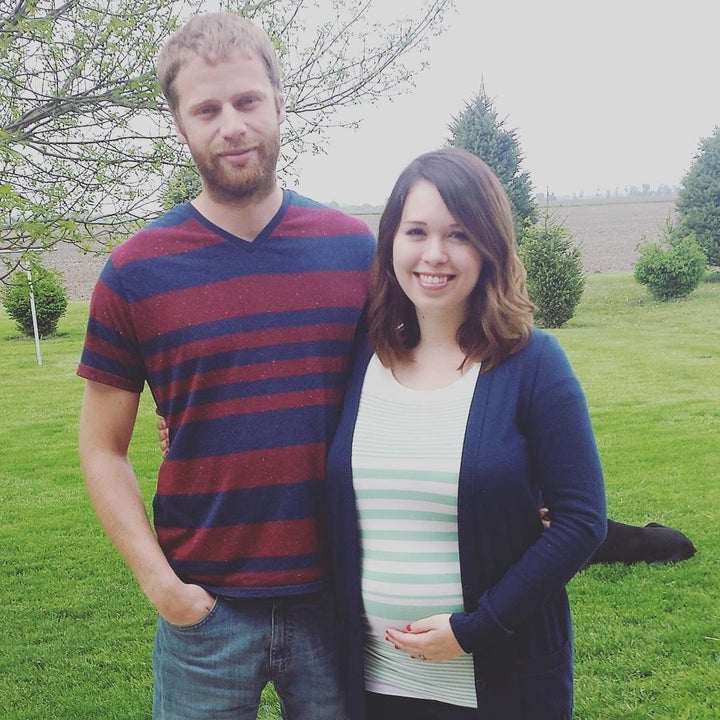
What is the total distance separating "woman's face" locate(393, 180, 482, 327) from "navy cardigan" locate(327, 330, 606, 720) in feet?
0.70

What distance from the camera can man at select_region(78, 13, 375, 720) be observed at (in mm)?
1895

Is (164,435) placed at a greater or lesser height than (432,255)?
lesser

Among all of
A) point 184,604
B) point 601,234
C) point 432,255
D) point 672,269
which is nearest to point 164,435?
point 184,604

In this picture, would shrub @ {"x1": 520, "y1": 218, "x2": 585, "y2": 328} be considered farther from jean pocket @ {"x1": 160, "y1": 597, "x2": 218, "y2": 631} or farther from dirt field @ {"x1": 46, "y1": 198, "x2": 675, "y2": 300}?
jean pocket @ {"x1": 160, "y1": 597, "x2": 218, "y2": 631}

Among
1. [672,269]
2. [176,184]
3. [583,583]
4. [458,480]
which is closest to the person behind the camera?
[458,480]

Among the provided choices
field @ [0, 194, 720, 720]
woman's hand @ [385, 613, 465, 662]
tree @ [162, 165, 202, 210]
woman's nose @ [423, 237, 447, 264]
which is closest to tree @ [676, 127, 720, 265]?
field @ [0, 194, 720, 720]

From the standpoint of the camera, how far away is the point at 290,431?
1.91 metres

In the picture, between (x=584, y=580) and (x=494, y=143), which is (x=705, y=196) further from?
(x=584, y=580)

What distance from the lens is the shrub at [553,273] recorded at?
55.8ft

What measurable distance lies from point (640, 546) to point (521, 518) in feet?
12.3

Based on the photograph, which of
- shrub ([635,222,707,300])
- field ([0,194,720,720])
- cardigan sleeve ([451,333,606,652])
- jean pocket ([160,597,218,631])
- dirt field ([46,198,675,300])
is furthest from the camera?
dirt field ([46,198,675,300])

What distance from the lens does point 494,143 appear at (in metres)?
21.7

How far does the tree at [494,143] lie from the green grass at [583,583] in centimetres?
1110

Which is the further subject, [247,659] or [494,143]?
[494,143]
